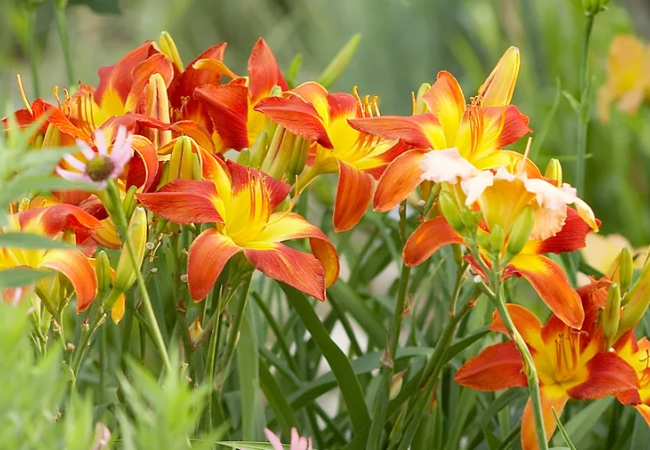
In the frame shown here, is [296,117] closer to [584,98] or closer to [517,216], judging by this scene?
[517,216]

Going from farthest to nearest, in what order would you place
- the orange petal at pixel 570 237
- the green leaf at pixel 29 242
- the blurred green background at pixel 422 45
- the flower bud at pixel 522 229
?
the blurred green background at pixel 422 45
the orange petal at pixel 570 237
the flower bud at pixel 522 229
the green leaf at pixel 29 242

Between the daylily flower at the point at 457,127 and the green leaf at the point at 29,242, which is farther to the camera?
the daylily flower at the point at 457,127

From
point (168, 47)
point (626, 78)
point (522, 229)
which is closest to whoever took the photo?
point (522, 229)

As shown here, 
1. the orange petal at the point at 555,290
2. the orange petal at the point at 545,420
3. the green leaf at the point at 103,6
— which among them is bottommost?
the orange petal at the point at 545,420

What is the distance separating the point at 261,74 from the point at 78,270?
9.0 inches

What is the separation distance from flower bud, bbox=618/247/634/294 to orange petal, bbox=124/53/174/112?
1.11 ft

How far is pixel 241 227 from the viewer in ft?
2.06

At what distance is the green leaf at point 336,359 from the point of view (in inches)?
27.1

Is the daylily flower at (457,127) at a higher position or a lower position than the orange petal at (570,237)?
higher

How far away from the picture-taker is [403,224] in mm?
650

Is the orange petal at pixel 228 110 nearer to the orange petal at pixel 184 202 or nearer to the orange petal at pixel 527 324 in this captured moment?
the orange petal at pixel 184 202

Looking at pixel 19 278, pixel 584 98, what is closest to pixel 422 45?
pixel 584 98

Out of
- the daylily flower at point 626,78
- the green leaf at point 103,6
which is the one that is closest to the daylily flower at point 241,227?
the green leaf at point 103,6

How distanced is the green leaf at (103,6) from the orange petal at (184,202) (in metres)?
0.60
